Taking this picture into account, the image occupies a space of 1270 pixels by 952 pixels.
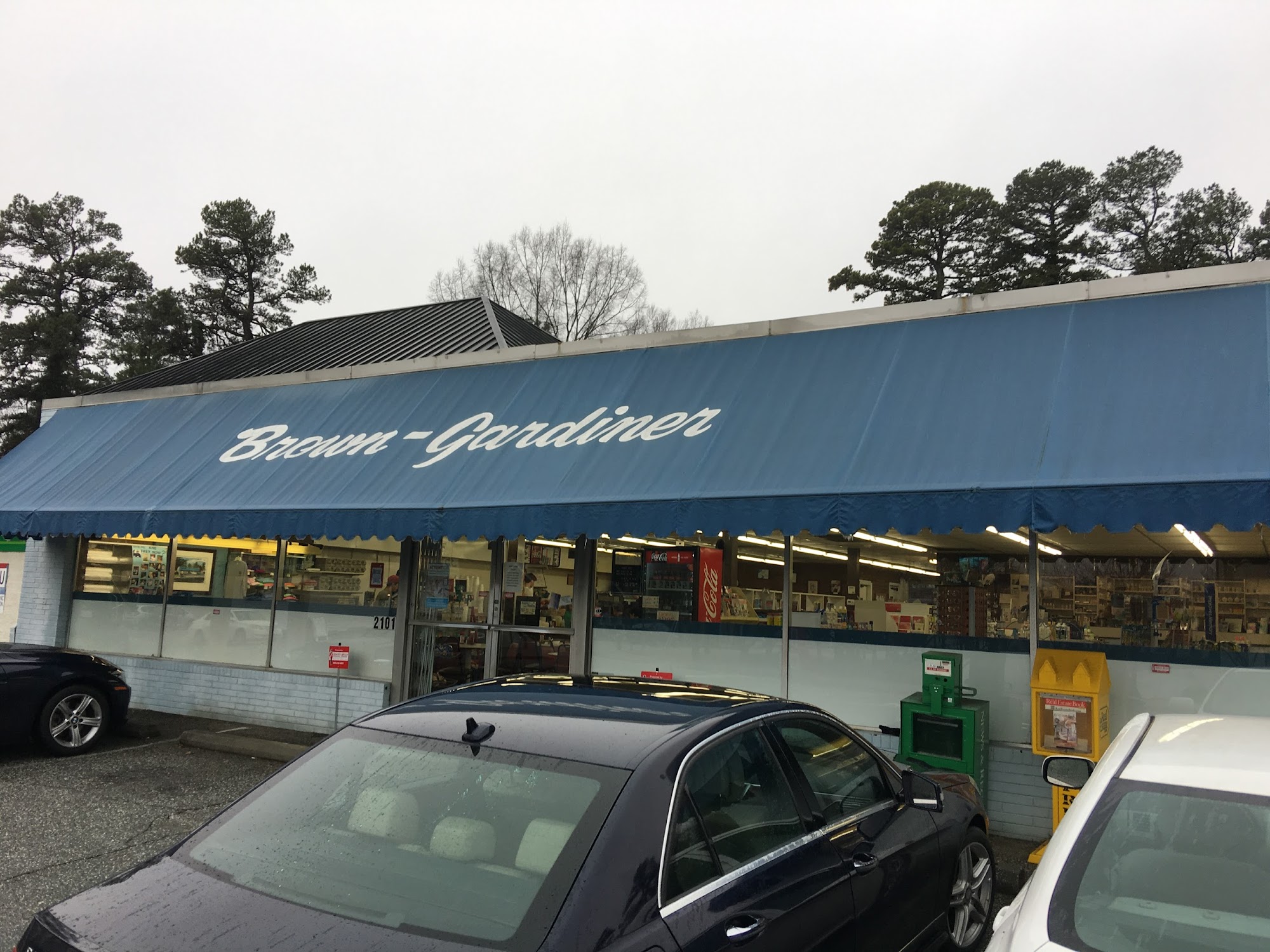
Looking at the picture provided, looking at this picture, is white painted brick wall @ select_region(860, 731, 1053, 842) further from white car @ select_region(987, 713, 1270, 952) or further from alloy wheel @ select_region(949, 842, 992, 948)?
white car @ select_region(987, 713, 1270, 952)

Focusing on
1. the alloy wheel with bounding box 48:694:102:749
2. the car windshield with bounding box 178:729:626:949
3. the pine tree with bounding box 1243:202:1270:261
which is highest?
the pine tree with bounding box 1243:202:1270:261

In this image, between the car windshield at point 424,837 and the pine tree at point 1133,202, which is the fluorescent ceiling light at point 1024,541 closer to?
the car windshield at point 424,837

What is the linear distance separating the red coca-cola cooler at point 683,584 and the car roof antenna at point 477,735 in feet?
19.5

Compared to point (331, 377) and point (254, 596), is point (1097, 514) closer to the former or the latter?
point (331, 377)

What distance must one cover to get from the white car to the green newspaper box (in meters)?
4.21

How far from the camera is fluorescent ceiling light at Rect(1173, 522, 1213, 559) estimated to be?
6961 millimetres

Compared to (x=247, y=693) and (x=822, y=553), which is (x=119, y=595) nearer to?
(x=247, y=693)

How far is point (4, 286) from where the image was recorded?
4022 centimetres

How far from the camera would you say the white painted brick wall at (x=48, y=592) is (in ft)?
41.8

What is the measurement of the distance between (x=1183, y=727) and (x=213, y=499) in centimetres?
930

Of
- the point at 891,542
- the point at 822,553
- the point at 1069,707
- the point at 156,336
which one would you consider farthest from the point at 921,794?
the point at 156,336

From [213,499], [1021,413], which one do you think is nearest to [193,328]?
[213,499]

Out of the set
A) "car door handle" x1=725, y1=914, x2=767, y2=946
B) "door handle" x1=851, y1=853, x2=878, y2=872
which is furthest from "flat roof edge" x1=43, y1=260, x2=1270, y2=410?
"car door handle" x1=725, y1=914, x2=767, y2=946

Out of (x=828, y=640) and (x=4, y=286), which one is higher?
(x=4, y=286)
